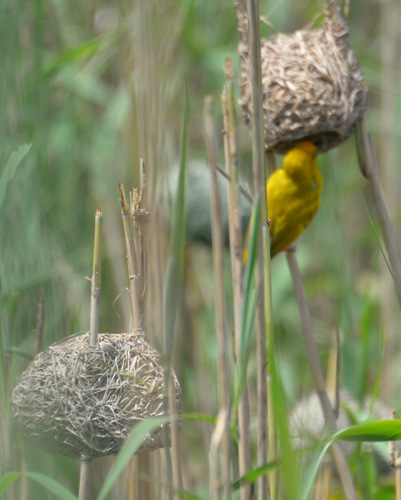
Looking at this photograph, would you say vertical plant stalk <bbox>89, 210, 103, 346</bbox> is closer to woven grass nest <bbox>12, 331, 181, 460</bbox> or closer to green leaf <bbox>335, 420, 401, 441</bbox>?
woven grass nest <bbox>12, 331, 181, 460</bbox>

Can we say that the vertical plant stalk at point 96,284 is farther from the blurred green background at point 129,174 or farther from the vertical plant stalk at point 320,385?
the vertical plant stalk at point 320,385

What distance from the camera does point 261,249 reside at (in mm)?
811

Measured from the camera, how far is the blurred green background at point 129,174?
Answer: 0.89 m

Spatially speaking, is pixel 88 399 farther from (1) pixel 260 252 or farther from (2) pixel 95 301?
(1) pixel 260 252

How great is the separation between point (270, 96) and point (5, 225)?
57 cm

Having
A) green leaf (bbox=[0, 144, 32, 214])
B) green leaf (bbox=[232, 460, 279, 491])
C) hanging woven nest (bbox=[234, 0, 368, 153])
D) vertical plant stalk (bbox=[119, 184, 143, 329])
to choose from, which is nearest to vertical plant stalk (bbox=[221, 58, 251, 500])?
green leaf (bbox=[232, 460, 279, 491])

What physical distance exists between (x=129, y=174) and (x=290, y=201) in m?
0.35

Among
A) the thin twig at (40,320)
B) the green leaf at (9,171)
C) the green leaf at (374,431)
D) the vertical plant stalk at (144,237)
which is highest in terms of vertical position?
the green leaf at (9,171)

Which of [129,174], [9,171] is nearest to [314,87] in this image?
[129,174]

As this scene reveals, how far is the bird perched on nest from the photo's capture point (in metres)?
1.49

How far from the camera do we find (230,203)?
0.82 m

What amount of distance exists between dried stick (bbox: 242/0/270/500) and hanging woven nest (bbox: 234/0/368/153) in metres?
0.42

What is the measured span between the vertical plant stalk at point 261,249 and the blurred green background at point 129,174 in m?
0.09

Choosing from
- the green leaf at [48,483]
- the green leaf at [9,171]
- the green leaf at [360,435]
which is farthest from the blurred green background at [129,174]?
the green leaf at [360,435]
